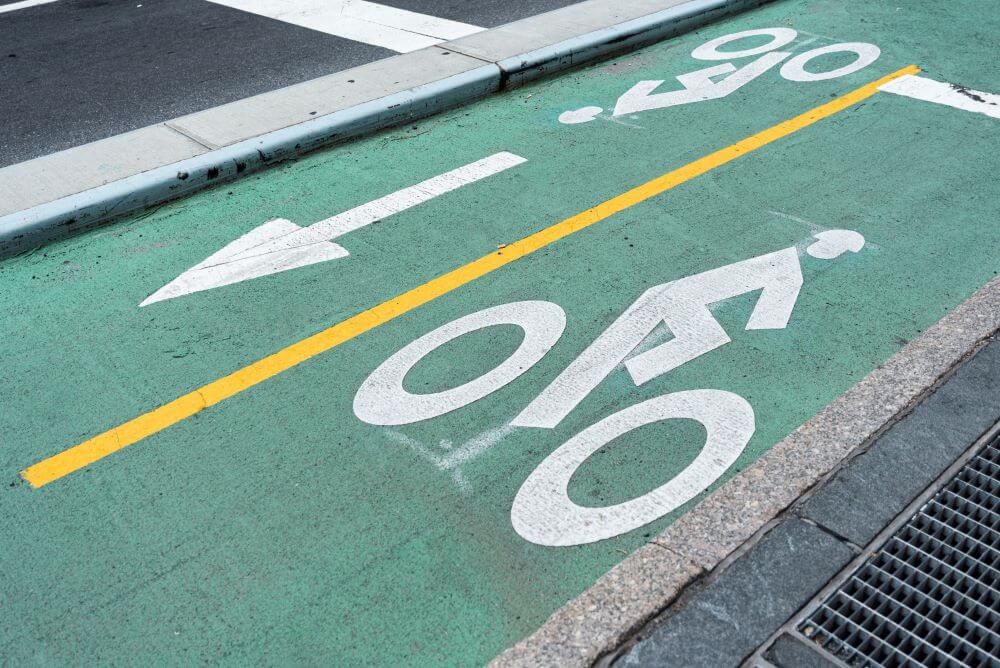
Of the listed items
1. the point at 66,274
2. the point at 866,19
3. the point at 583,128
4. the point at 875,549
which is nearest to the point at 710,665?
the point at 875,549

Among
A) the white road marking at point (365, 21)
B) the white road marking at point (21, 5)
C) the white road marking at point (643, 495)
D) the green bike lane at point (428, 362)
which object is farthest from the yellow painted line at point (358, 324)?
the white road marking at point (21, 5)

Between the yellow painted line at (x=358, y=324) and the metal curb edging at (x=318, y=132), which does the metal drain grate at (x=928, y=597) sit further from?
the metal curb edging at (x=318, y=132)

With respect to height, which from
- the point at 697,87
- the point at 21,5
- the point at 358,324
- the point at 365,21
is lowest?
the point at 358,324

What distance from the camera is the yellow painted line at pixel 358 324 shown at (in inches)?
163

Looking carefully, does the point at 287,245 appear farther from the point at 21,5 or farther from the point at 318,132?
the point at 21,5

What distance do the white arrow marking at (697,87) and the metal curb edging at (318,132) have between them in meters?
0.84

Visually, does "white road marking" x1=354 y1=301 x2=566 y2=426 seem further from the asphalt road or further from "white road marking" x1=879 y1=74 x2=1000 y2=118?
"white road marking" x1=879 y1=74 x2=1000 y2=118

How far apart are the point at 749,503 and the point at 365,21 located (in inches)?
296

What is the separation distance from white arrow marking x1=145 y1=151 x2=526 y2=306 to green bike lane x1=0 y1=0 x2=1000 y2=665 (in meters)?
0.08

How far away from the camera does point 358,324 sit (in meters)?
4.93

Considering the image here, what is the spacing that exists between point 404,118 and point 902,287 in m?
3.92

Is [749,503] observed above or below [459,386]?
below

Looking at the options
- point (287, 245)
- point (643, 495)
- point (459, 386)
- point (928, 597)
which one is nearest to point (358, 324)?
point (459, 386)

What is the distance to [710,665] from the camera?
3.04 m
